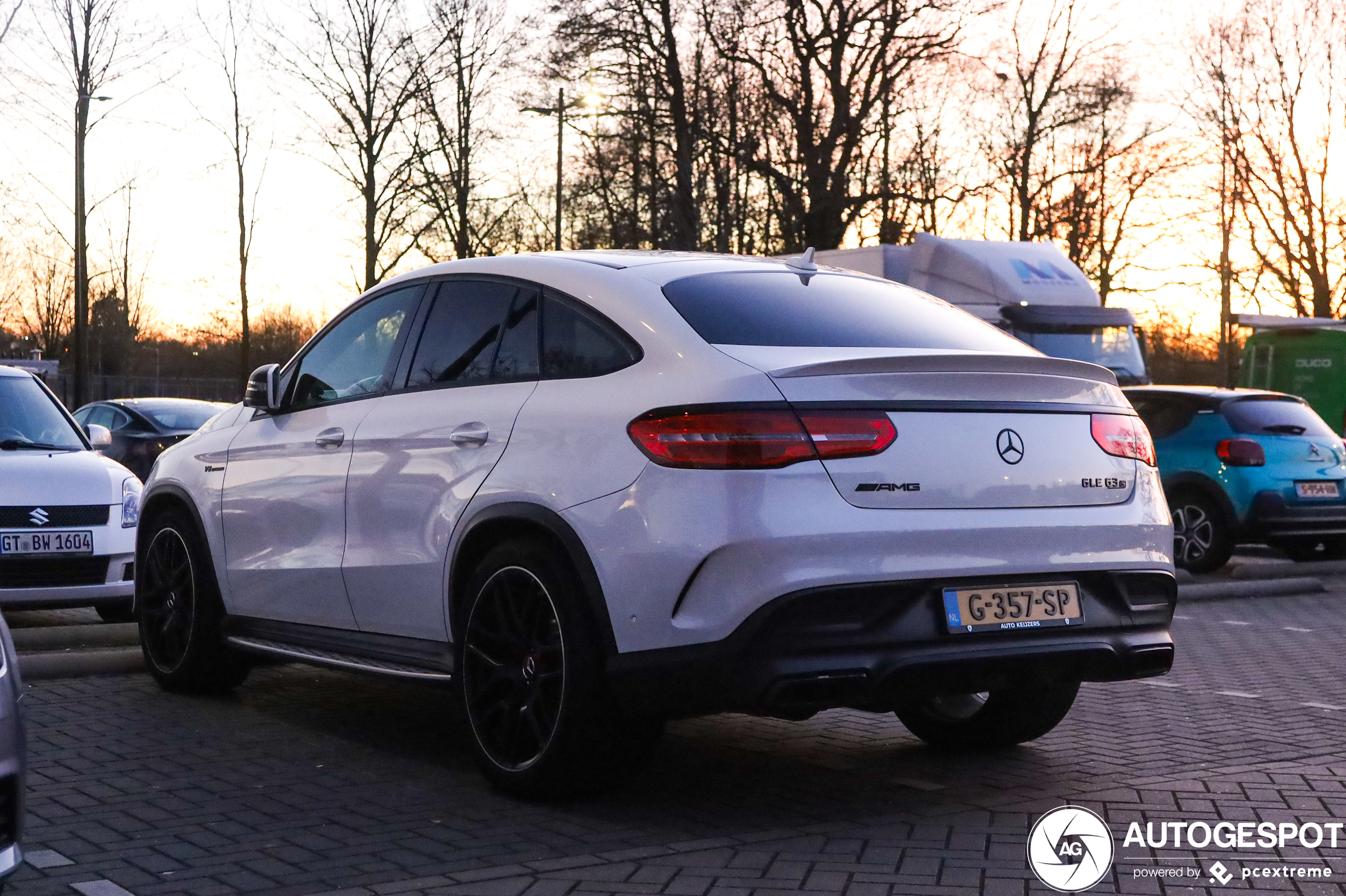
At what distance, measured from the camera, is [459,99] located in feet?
101

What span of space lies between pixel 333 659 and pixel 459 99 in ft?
86.5

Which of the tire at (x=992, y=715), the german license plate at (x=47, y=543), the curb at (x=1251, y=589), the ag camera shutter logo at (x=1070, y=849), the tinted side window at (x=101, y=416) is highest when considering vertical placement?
the tinted side window at (x=101, y=416)

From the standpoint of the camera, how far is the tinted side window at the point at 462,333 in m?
5.48

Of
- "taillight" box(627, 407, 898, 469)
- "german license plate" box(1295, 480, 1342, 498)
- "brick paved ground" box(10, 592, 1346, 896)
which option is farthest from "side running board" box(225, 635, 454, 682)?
"german license plate" box(1295, 480, 1342, 498)

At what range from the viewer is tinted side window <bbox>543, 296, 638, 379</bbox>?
4898mm

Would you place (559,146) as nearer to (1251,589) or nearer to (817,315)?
(1251,589)

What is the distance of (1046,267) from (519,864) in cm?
1504

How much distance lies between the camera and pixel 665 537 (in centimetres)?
439

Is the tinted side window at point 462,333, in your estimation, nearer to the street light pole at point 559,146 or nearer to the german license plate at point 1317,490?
the german license plate at point 1317,490

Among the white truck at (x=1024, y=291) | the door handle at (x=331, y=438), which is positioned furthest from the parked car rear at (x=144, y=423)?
the door handle at (x=331, y=438)

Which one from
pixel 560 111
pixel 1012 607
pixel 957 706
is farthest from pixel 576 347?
pixel 560 111

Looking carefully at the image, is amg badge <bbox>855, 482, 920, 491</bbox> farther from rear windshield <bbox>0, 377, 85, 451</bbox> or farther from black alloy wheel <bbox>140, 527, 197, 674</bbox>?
rear windshield <bbox>0, 377, 85, 451</bbox>

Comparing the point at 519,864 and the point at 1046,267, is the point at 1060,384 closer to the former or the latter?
the point at 519,864

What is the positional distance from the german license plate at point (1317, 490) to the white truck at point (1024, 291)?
Answer: 3.49m
